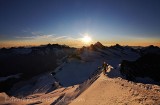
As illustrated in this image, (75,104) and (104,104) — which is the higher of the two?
(104,104)

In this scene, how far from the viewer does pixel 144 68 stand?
198ft

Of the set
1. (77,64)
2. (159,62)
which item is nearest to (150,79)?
(159,62)

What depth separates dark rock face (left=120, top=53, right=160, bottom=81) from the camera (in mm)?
51431

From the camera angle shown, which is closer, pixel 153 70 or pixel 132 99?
pixel 132 99

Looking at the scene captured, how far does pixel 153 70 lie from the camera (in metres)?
61.4

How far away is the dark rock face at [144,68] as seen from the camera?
51431mm

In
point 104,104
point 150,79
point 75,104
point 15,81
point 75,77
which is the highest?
point 104,104

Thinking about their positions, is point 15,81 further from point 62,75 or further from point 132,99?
point 132,99

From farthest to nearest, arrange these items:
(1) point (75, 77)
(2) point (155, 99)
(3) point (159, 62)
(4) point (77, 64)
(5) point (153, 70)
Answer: (4) point (77, 64), (1) point (75, 77), (3) point (159, 62), (5) point (153, 70), (2) point (155, 99)

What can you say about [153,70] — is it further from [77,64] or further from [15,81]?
[15,81]

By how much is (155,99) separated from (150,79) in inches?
1709

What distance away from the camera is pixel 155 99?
45.1ft

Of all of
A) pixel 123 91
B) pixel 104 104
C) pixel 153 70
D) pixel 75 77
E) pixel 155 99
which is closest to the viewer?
pixel 155 99

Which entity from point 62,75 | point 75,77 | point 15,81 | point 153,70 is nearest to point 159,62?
point 153,70
